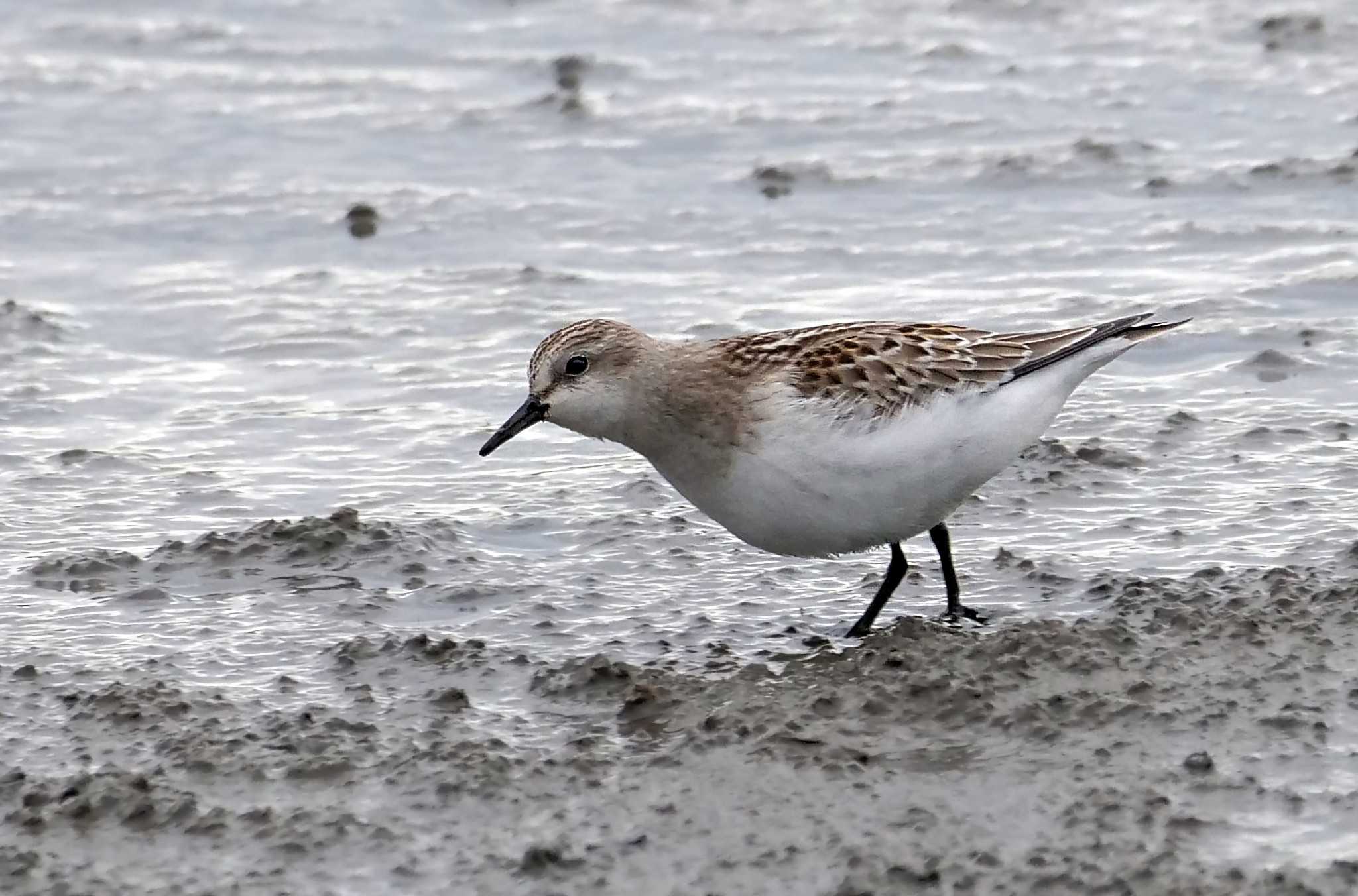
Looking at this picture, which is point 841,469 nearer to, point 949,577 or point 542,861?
point 949,577

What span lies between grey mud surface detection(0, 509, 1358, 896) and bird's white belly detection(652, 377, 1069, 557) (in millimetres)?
413

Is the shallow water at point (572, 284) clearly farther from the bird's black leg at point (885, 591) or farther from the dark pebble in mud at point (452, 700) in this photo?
the bird's black leg at point (885, 591)

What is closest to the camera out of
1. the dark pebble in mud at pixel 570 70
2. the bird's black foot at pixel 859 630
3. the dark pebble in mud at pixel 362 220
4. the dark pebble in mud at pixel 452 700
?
the dark pebble in mud at pixel 452 700

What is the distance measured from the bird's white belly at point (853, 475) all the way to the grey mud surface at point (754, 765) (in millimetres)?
413

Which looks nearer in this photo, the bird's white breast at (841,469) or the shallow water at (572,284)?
the bird's white breast at (841,469)

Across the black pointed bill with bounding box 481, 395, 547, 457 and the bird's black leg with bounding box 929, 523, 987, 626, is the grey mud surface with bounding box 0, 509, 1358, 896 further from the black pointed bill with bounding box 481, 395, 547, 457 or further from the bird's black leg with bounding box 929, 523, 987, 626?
the black pointed bill with bounding box 481, 395, 547, 457

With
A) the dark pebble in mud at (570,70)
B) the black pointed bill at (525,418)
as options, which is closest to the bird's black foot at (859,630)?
the black pointed bill at (525,418)

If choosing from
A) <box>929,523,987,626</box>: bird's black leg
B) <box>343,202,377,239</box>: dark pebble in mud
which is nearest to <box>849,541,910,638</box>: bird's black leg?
<box>929,523,987,626</box>: bird's black leg

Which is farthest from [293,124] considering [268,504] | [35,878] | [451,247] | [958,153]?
[35,878]

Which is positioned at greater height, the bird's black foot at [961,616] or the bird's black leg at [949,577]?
the bird's black leg at [949,577]

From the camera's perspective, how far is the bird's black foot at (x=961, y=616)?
22.0ft

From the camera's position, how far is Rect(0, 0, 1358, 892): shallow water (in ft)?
23.3

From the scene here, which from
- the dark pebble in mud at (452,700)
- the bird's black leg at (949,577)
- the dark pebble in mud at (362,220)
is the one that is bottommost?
the dark pebble in mud at (452,700)

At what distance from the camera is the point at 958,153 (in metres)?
11.7
